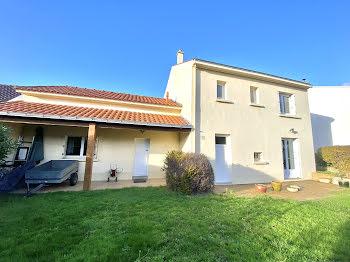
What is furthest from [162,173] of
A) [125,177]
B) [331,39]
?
[331,39]

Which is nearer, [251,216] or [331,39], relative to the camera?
[251,216]

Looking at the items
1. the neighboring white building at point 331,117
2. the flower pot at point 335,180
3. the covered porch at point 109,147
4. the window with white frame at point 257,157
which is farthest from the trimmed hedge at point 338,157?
the covered porch at point 109,147

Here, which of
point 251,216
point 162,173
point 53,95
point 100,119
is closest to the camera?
point 251,216

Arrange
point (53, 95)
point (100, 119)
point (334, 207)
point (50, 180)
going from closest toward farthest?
1. point (334, 207)
2. point (50, 180)
3. point (100, 119)
4. point (53, 95)

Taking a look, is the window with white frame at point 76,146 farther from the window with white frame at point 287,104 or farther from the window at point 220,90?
the window with white frame at point 287,104

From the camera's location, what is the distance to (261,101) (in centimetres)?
923

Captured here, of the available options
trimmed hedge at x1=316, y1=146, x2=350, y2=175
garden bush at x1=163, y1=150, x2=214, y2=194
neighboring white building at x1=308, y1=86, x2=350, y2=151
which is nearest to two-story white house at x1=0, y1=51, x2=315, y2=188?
trimmed hedge at x1=316, y1=146, x2=350, y2=175

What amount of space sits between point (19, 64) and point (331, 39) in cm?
2514

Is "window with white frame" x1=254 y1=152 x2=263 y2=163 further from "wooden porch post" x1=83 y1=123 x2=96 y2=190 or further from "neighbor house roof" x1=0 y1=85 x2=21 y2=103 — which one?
"neighbor house roof" x1=0 y1=85 x2=21 y2=103

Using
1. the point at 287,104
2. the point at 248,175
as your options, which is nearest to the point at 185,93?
the point at 248,175

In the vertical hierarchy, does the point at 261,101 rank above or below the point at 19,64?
below

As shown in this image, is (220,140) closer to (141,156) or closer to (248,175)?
(248,175)

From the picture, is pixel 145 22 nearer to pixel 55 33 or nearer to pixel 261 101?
pixel 55 33

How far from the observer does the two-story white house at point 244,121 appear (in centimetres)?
799
